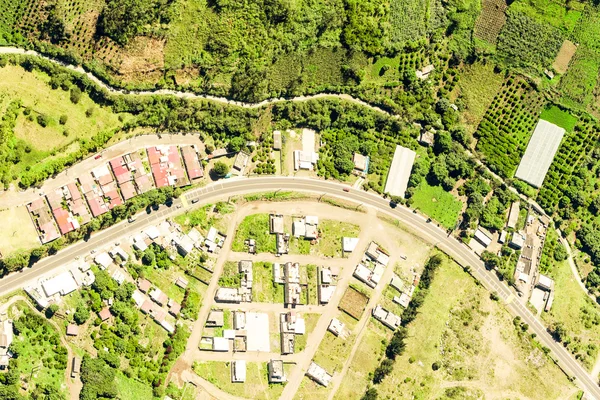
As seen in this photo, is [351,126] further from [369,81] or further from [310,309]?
[310,309]

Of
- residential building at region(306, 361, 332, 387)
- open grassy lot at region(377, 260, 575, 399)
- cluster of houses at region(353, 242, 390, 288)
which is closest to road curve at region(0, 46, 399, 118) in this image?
cluster of houses at region(353, 242, 390, 288)

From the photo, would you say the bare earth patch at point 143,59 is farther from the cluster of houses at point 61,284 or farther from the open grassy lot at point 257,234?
the cluster of houses at point 61,284

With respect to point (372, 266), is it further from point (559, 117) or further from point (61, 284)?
point (61, 284)

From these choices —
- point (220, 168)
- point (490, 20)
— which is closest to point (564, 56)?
point (490, 20)

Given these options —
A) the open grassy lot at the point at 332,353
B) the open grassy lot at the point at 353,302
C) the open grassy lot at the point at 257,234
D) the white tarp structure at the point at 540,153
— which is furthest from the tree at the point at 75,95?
the white tarp structure at the point at 540,153

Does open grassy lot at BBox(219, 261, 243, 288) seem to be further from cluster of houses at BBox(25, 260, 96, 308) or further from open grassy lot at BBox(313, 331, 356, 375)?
cluster of houses at BBox(25, 260, 96, 308)
